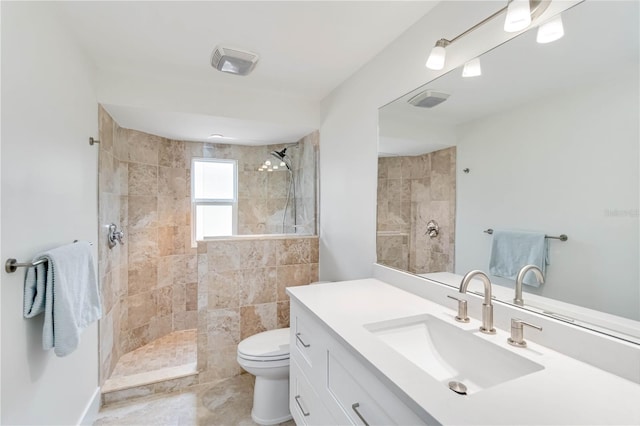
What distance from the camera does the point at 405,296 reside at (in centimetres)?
151

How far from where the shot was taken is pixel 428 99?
1.53 m

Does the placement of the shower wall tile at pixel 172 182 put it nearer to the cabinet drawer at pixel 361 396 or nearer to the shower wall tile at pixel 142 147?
the shower wall tile at pixel 142 147

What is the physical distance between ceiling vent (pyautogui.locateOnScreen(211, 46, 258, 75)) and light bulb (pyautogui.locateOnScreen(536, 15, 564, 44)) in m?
1.47

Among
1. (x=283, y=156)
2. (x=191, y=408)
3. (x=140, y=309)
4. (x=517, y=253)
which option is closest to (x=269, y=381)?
(x=191, y=408)

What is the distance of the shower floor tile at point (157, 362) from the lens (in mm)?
2188

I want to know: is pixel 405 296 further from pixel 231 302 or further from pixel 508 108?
pixel 231 302

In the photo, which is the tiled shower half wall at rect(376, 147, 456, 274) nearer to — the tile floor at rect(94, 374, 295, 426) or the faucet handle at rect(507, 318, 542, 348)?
the faucet handle at rect(507, 318, 542, 348)

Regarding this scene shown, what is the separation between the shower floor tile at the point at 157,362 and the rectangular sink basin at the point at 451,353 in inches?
73.2

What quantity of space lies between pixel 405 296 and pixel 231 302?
147 centimetres

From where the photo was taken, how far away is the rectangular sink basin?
36.9 inches

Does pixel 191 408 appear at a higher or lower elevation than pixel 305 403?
lower

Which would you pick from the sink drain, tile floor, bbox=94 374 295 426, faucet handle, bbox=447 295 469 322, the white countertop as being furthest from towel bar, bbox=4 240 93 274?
faucet handle, bbox=447 295 469 322

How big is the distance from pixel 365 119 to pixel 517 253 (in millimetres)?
1241

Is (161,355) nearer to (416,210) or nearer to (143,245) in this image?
(143,245)
